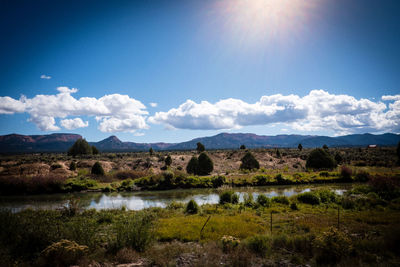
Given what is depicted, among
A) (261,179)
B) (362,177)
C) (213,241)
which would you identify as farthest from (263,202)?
(362,177)

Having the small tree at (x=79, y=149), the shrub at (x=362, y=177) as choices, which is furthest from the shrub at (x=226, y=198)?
the small tree at (x=79, y=149)

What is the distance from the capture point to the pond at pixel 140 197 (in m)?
18.1

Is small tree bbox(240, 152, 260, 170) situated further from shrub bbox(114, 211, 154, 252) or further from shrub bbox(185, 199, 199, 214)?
shrub bbox(114, 211, 154, 252)

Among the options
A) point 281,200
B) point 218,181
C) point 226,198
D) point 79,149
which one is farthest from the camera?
point 79,149

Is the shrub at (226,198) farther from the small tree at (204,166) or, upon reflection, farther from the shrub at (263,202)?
the small tree at (204,166)

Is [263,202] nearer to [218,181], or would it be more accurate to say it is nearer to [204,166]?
[218,181]

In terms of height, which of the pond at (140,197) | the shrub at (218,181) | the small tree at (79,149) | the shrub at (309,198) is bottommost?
the pond at (140,197)

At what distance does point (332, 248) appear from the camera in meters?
6.69

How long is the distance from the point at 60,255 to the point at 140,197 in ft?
47.4

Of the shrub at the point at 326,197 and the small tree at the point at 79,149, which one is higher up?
the small tree at the point at 79,149

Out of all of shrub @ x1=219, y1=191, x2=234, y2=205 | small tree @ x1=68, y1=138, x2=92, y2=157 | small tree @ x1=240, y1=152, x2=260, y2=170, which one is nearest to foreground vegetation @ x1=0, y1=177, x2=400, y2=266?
shrub @ x1=219, y1=191, x2=234, y2=205

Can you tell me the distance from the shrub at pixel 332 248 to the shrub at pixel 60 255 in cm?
750

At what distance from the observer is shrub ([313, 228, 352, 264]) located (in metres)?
6.58

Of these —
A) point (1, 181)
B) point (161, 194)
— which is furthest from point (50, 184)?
point (161, 194)
